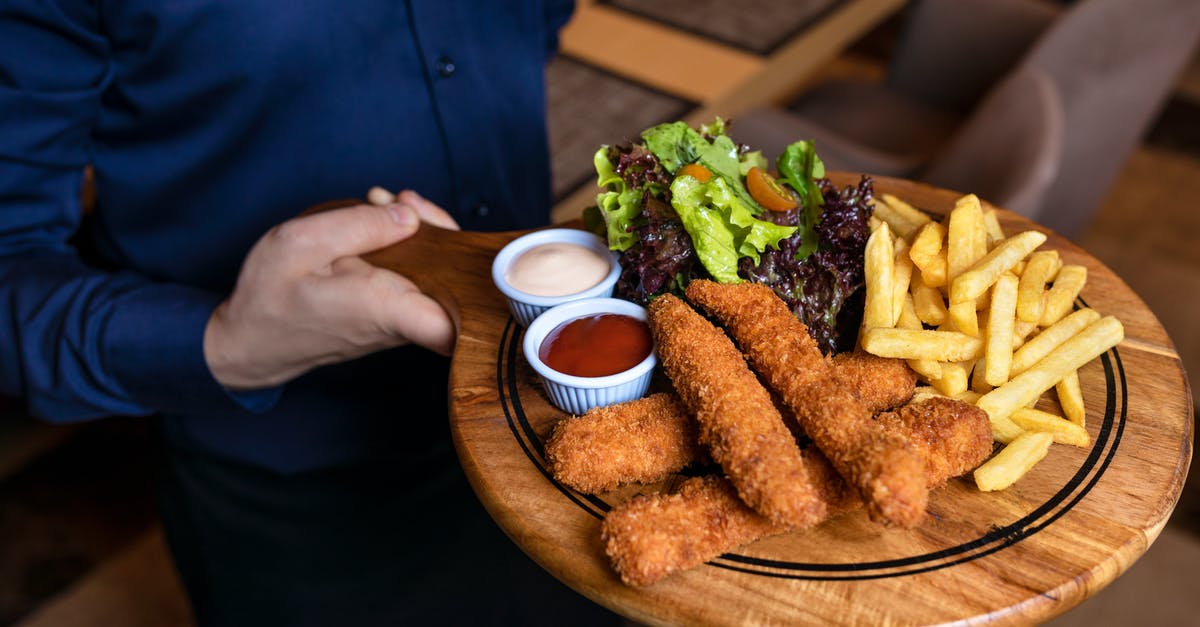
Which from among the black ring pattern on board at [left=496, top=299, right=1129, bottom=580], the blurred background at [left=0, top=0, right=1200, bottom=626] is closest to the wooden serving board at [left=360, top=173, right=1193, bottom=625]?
the black ring pattern on board at [left=496, top=299, right=1129, bottom=580]

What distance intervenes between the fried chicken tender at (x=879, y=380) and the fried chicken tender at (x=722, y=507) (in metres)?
0.07

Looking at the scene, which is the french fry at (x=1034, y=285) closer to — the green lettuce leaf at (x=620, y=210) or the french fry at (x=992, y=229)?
the french fry at (x=992, y=229)

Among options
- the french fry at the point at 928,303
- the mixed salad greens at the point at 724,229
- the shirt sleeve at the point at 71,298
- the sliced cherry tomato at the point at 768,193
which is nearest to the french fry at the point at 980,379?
the french fry at the point at 928,303

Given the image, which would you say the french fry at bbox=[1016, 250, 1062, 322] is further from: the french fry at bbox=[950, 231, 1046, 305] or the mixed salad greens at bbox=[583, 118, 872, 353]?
the mixed salad greens at bbox=[583, 118, 872, 353]

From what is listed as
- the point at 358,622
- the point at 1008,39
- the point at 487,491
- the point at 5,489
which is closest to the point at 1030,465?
the point at 487,491

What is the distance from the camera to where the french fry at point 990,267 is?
152 cm

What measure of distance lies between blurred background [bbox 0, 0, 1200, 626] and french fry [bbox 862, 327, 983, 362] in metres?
1.17

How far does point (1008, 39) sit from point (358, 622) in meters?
3.41

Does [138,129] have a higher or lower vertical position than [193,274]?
higher

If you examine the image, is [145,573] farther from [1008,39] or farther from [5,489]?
[1008,39]

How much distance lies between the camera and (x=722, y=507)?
4.27 feet

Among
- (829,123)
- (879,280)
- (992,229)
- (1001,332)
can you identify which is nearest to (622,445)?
(879,280)

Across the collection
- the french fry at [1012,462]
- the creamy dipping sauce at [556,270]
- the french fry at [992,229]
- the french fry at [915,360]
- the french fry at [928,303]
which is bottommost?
the creamy dipping sauce at [556,270]

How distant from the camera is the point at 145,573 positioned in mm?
3428
